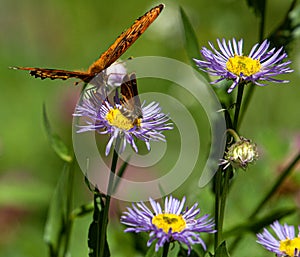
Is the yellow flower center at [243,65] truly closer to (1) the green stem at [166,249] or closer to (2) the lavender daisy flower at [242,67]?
(2) the lavender daisy flower at [242,67]

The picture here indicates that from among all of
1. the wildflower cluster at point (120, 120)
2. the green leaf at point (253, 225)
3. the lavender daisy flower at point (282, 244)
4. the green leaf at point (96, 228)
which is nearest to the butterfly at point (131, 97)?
the wildflower cluster at point (120, 120)

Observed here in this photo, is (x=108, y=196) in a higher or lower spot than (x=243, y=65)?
lower

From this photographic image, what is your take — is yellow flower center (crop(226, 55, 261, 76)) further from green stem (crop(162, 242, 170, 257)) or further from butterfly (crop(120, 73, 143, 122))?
green stem (crop(162, 242, 170, 257))

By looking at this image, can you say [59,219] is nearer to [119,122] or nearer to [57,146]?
[57,146]

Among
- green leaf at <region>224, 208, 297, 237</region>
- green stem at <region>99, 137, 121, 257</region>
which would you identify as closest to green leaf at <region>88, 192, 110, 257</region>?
green stem at <region>99, 137, 121, 257</region>

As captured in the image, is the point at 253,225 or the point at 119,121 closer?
the point at 119,121

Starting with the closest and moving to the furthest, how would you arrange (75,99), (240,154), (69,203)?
(240,154), (69,203), (75,99)

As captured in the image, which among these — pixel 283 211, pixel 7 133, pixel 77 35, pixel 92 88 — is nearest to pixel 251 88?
pixel 283 211

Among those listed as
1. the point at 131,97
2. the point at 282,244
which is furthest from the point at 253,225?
the point at 131,97
